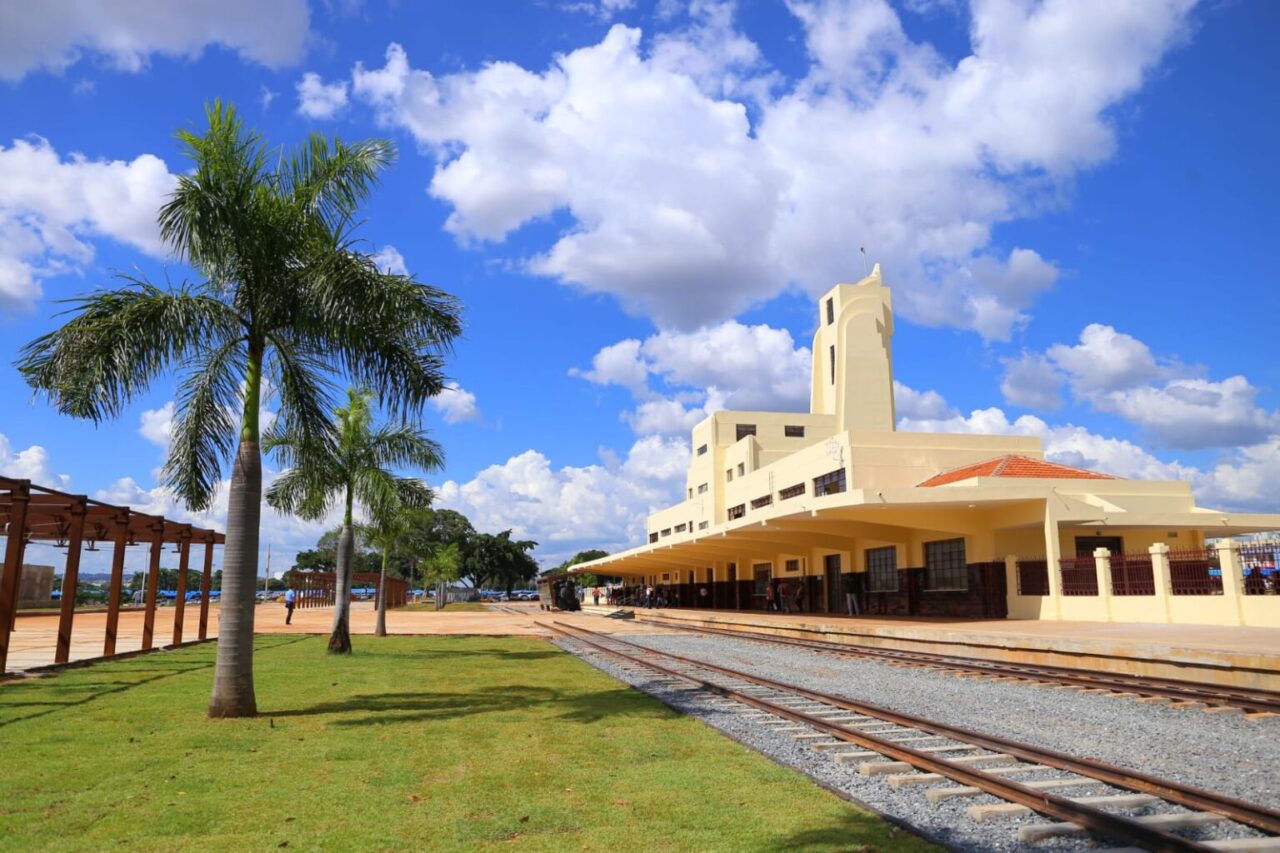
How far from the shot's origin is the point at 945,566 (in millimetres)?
29781

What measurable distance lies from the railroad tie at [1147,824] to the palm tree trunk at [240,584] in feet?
26.3

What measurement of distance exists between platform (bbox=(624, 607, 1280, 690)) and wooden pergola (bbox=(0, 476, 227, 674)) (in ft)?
45.6

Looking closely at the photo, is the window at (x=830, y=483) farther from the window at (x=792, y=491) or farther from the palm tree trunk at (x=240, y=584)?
the palm tree trunk at (x=240, y=584)

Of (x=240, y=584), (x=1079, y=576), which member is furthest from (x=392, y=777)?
(x=1079, y=576)

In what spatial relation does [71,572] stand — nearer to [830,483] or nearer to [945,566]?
[945,566]

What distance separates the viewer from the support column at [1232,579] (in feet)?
60.6

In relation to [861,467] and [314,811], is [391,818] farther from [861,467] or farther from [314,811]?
[861,467]

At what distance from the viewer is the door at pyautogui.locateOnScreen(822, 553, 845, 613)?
126 ft

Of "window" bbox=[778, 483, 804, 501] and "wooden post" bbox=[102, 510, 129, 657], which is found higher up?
"window" bbox=[778, 483, 804, 501]

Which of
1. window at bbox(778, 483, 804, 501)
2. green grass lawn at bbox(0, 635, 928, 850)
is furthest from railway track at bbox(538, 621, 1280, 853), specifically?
Result: window at bbox(778, 483, 804, 501)

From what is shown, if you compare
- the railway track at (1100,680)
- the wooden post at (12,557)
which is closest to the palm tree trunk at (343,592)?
the wooden post at (12,557)

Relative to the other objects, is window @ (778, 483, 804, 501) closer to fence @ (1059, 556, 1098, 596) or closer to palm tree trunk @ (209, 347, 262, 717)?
fence @ (1059, 556, 1098, 596)

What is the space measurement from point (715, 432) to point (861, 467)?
2252 centimetres

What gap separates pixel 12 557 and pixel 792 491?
1309 inches
